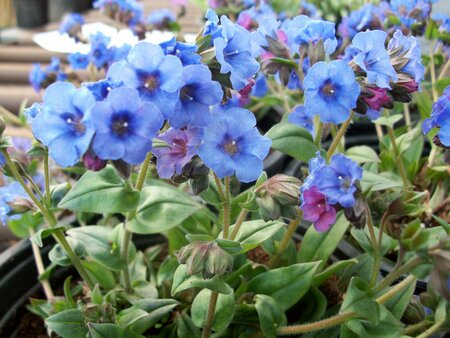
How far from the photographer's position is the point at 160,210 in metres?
0.78

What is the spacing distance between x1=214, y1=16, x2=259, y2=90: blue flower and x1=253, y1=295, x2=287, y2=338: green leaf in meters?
0.30

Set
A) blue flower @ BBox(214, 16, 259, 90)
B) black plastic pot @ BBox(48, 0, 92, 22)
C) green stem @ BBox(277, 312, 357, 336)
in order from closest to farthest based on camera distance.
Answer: blue flower @ BBox(214, 16, 259, 90) → green stem @ BBox(277, 312, 357, 336) → black plastic pot @ BBox(48, 0, 92, 22)

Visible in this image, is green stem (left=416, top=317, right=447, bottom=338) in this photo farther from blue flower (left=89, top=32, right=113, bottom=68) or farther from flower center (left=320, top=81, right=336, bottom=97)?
blue flower (left=89, top=32, right=113, bottom=68)

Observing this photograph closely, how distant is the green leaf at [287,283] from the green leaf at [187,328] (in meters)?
0.10

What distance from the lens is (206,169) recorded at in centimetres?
59

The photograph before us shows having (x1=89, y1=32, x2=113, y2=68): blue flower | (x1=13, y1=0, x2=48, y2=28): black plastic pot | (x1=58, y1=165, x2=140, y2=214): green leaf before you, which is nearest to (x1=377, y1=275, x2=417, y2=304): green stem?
(x1=58, y1=165, x2=140, y2=214): green leaf

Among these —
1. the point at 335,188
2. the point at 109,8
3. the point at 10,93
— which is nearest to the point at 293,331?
the point at 335,188

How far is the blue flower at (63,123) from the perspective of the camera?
483mm

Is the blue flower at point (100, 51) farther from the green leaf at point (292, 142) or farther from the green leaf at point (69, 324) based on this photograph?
the green leaf at point (69, 324)

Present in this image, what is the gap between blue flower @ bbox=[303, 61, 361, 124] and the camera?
1.95ft

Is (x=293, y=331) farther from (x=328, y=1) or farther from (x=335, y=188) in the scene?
(x=328, y=1)

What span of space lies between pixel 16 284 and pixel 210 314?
39 cm

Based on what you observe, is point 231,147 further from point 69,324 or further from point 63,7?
point 63,7

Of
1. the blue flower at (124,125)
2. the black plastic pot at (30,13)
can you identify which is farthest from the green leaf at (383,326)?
the black plastic pot at (30,13)
